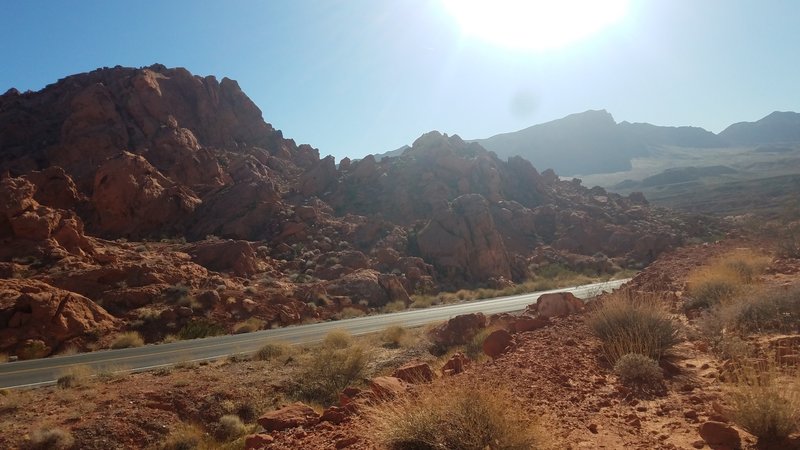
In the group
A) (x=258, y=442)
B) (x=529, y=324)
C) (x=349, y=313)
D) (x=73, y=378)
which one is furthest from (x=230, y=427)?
(x=349, y=313)

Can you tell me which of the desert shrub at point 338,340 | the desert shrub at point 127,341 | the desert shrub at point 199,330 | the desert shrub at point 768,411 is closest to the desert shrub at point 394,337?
the desert shrub at point 338,340

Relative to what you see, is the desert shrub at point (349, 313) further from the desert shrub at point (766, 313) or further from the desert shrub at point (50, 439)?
the desert shrub at point (766, 313)

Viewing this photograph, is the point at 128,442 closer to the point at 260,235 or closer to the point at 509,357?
the point at 509,357

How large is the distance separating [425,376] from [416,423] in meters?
3.42

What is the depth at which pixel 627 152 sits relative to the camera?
623 ft

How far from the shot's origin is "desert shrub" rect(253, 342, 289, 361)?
627 inches

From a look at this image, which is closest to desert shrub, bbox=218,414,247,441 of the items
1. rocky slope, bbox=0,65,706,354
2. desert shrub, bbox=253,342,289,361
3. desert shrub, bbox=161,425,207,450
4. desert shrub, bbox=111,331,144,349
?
desert shrub, bbox=161,425,207,450

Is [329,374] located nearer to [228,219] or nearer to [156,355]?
[156,355]

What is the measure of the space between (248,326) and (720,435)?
22.7m

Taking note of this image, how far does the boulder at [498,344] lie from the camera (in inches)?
410

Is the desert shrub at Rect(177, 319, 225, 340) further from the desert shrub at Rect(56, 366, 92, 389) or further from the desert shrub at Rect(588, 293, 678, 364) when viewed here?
the desert shrub at Rect(588, 293, 678, 364)

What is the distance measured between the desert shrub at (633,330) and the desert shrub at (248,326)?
61.2ft

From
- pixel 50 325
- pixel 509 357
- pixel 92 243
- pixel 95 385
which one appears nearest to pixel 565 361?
pixel 509 357

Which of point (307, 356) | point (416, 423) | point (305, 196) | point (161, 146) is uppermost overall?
point (161, 146)
